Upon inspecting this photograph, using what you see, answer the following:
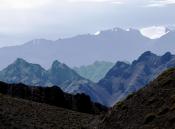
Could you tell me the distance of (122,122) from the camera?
232ft

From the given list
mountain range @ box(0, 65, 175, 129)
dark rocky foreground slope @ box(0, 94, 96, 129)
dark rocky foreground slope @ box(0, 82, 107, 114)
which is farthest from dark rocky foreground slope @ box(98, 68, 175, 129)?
dark rocky foreground slope @ box(0, 82, 107, 114)

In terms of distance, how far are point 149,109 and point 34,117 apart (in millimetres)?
20196

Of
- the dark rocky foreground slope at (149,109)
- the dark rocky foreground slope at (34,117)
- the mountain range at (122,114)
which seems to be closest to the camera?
the dark rocky foreground slope at (149,109)

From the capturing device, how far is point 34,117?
266ft

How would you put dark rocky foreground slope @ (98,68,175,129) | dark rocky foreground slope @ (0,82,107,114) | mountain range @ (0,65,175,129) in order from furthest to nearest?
1. dark rocky foreground slope @ (0,82,107,114)
2. mountain range @ (0,65,175,129)
3. dark rocky foreground slope @ (98,68,175,129)

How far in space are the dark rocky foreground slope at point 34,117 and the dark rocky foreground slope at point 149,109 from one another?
21.9ft

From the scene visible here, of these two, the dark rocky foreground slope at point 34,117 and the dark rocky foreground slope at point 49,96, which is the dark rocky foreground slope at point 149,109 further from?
the dark rocky foreground slope at point 49,96

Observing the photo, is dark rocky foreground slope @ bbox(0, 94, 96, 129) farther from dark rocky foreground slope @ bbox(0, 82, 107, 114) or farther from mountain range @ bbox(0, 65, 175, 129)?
dark rocky foreground slope @ bbox(0, 82, 107, 114)

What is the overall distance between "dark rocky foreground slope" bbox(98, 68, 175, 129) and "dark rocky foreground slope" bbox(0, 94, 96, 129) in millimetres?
6682

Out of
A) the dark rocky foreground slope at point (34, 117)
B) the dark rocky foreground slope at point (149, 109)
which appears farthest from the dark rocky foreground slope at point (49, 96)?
the dark rocky foreground slope at point (149, 109)

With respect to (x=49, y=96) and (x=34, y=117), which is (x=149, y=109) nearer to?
(x=34, y=117)

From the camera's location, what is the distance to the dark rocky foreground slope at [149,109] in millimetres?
63281

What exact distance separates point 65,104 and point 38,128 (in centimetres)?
7172

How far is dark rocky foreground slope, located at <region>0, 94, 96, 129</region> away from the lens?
2975 inches
